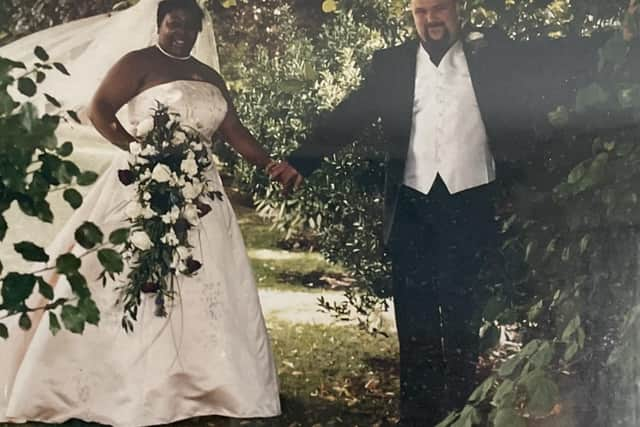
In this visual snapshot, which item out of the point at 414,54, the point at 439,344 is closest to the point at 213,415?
the point at 439,344

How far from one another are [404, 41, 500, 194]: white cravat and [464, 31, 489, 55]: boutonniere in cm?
5

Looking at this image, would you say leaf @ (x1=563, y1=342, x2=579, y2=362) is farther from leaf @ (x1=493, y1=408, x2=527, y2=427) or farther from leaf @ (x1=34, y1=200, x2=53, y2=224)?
leaf @ (x1=34, y1=200, x2=53, y2=224)

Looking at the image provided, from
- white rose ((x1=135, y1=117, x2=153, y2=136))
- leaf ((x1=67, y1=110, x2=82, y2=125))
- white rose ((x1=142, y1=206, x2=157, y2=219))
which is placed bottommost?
white rose ((x1=142, y1=206, x2=157, y2=219))

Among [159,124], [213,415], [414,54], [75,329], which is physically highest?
[414,54]

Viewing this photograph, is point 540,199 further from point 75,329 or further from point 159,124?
point 75,329

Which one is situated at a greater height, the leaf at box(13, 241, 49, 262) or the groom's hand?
the groom's hand

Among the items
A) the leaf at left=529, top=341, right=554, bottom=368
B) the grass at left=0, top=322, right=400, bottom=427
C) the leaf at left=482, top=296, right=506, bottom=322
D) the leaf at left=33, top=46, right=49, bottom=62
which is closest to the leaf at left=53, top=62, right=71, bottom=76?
the leaf at left=33, top=46, right=49, bottom=62

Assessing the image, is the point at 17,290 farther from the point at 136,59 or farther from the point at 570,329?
the point at 570,329

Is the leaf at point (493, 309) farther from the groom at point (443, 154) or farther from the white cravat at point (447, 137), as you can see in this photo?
the white cravat at point (447, 137)

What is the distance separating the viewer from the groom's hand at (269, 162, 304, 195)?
1.60m

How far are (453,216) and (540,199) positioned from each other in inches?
6.5

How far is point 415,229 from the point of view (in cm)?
160

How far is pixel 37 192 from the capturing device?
1.54 metres

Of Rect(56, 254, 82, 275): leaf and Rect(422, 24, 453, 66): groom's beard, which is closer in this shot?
Rect(56, 254, 82, 275): leaf
